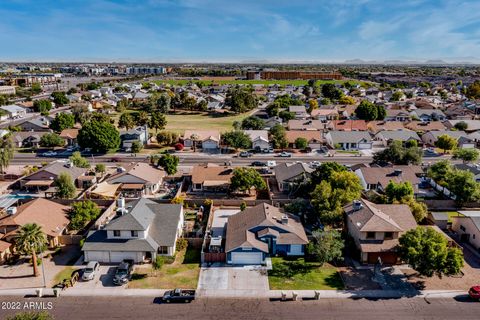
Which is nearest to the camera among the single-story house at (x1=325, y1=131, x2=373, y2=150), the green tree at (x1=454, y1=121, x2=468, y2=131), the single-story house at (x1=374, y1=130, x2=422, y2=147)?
the single-story house at (x1=325, y1=131, x2=373, y2=150)

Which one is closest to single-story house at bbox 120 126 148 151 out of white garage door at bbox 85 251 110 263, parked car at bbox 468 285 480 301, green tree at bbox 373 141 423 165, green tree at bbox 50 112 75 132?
green tree at bbox 50 112 75 132

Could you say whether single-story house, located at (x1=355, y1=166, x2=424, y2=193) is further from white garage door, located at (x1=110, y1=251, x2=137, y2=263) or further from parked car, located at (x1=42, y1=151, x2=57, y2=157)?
parked car, located at (x1=42, y1=151, x2=57, y2=157)

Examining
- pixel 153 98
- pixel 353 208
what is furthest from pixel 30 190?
pixel 153 98

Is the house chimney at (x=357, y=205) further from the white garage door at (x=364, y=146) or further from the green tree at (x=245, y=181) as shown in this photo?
the white garage door at (x=364, y=146)

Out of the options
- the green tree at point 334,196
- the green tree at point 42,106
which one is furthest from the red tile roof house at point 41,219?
the green tree at point 42,106

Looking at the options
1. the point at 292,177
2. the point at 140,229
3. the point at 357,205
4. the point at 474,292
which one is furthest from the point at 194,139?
the point at 474,292

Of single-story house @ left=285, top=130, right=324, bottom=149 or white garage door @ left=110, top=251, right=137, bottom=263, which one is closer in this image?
white garage door @ left=110, top=251, right=137, bottom=263

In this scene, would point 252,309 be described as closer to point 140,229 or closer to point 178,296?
point 178,296
